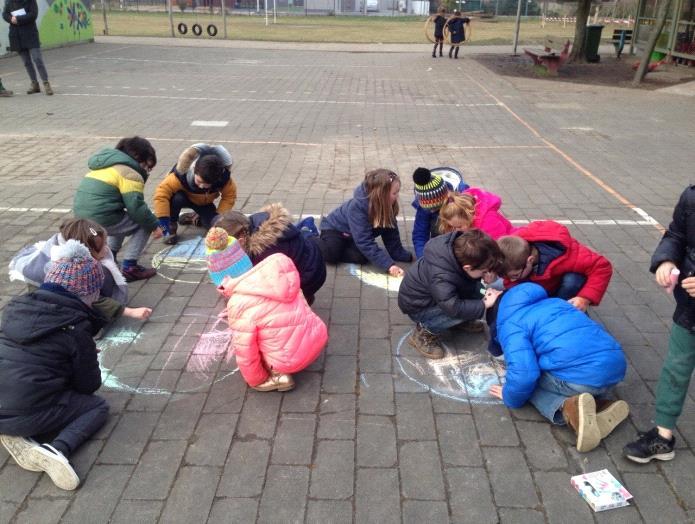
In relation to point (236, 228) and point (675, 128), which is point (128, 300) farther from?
point (675, 128)

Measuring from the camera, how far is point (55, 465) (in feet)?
8.47

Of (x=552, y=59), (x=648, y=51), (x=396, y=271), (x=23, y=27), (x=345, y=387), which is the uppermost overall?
(x=23, y=27)

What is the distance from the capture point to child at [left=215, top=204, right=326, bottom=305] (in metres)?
3.56

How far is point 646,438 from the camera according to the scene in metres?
2.75

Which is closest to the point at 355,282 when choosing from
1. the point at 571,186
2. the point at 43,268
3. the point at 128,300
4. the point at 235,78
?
the point at 128,300

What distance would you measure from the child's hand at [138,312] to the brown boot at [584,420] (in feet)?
8.51

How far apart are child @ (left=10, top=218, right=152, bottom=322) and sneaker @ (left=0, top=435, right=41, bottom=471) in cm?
97

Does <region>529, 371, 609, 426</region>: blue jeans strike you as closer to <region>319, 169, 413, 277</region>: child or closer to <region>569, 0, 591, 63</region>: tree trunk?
<region>319, 169, 413, 277</region>: child

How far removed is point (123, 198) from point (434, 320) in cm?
247

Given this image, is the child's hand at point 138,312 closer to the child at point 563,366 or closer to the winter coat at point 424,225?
the winter coat at point 424,225

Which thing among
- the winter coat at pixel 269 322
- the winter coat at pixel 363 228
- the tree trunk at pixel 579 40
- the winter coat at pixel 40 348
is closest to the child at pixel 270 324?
the winter coat at pixel 269 322

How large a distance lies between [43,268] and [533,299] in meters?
2.82

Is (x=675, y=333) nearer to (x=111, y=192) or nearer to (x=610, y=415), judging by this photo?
(x=610, y=415)

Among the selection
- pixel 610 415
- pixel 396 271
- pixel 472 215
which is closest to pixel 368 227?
pixel 396 271
